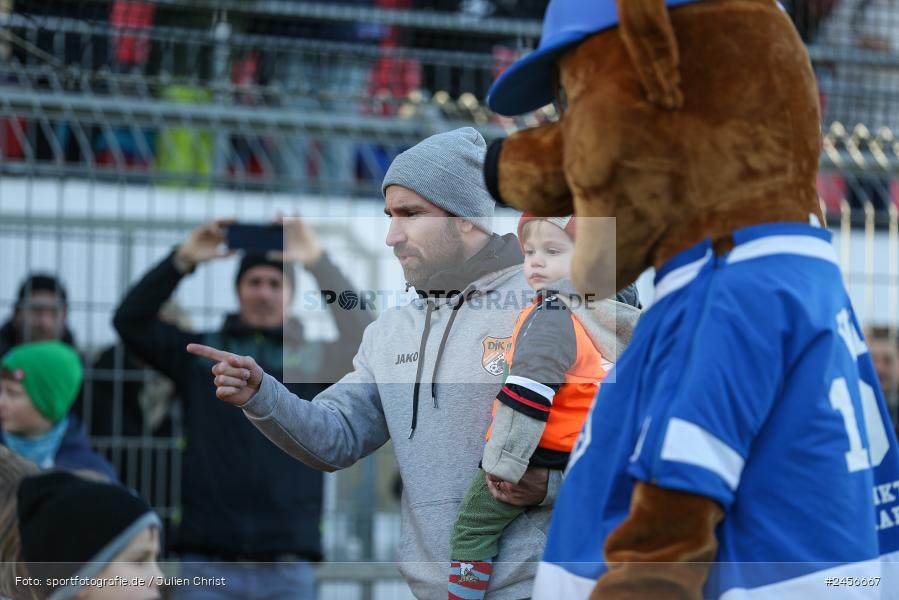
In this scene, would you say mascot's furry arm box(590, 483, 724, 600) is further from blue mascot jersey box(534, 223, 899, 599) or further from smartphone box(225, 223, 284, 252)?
smartphone box(225, 223, 284, 252)

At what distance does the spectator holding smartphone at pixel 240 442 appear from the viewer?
4.05 meters

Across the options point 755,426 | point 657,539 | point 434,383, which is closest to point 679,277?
point 755,426

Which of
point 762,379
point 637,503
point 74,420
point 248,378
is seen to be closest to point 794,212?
point 762,379

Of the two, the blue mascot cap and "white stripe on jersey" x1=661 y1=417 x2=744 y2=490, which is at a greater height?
the blue mascot cap

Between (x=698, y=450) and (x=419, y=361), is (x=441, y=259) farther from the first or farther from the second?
(x=698, y=450)

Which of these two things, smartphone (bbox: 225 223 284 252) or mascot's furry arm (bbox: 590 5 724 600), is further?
smartphone (bbox: 225 223 284 252)

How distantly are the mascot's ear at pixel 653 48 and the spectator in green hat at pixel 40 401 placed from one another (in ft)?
9.37

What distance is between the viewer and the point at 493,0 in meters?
5.93

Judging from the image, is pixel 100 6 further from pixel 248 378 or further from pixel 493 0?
pixel 248 378

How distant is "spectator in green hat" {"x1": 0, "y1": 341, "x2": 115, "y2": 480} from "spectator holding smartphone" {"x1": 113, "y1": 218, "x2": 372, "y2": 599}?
0.84 feet

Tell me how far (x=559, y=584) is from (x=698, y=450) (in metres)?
0.32

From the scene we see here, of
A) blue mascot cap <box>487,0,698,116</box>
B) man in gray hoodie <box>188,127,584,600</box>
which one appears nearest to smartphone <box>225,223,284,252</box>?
man in gray hoodie <box>188,127,584,600</box>

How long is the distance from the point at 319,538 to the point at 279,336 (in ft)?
2.18

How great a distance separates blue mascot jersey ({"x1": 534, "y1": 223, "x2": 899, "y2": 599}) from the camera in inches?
66.4
